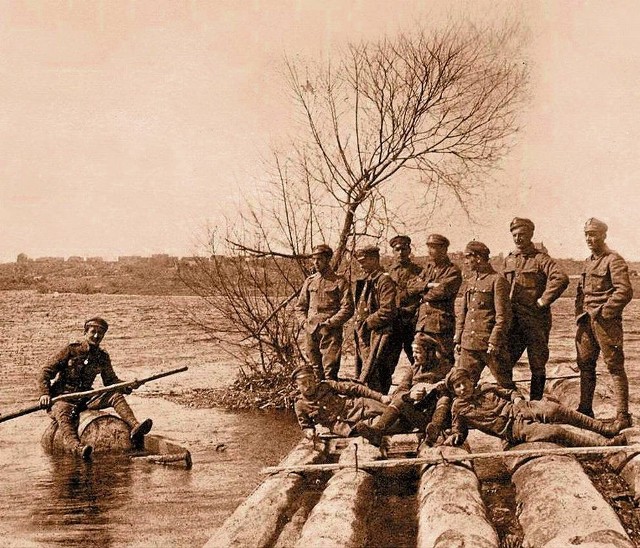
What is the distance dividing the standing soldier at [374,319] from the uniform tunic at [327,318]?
205mm

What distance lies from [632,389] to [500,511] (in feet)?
35.0

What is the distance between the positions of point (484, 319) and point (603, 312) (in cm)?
121

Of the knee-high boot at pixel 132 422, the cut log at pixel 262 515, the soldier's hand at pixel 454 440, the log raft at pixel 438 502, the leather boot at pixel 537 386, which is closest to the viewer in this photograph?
the log raft at pixel 438 502

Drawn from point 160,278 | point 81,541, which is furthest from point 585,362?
point 160,278

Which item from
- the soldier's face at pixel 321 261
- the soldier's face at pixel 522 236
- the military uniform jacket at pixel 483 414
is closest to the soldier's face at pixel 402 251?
the soldier's face at pixel 321 261

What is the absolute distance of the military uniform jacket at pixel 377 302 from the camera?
9438 millimetres

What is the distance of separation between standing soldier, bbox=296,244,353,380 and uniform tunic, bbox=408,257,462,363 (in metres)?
0.98

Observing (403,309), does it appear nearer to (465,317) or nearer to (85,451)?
(465,317)

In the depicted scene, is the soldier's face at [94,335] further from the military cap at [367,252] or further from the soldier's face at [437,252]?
the soldier's face at [437,252]

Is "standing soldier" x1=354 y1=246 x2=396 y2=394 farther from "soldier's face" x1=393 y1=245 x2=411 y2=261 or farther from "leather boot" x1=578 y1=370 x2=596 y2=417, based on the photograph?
"leather boot" x1=578 y1=370 x2=596 y2=417

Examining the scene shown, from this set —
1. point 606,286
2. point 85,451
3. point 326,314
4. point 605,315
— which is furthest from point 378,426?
point 85,451

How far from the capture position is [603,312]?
8.08 meters

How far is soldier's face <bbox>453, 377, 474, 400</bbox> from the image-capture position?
7.58m

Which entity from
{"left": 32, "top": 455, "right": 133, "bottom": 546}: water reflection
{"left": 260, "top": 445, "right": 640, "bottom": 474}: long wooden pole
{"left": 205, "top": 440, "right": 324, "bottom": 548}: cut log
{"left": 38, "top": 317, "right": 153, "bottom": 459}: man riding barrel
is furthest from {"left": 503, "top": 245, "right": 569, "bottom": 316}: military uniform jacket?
{"left": 38, "top": 317, "right": 153, "bottom": 459}: man riding barrel
